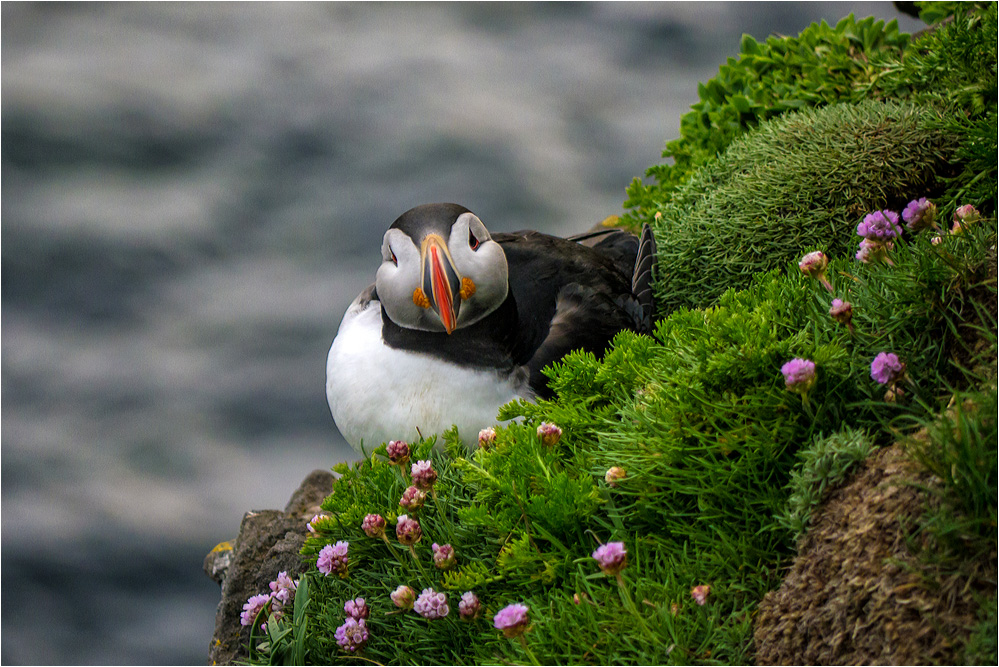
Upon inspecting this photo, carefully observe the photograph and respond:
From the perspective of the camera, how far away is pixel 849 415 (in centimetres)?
254

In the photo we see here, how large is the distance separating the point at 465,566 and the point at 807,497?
114cm

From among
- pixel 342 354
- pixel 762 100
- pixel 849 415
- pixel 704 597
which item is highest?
pixel 762 100

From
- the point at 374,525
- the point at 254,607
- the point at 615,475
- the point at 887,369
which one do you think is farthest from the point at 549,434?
the point at 254,607

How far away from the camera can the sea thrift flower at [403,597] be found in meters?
2.81

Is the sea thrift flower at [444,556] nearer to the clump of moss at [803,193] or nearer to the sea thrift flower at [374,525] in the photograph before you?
the sea thrift flower at [374,525]

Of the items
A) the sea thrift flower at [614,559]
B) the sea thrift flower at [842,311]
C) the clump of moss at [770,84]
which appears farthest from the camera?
the clump of moss at [770,84]

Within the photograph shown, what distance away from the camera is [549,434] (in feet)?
9.60

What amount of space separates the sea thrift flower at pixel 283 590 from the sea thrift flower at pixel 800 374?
1957mm

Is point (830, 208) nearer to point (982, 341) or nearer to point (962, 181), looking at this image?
point (962, 181)

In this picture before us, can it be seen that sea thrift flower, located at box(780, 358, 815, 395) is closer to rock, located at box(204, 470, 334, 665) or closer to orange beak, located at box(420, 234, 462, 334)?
orange beak, located at box(420, 234, 462, 334)

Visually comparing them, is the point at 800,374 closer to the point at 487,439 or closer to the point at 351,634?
the point at 487,439

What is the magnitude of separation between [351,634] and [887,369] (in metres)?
1.88

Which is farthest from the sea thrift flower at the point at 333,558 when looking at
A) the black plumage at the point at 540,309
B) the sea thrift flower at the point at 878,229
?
the sea thrift flower at the point at 878,229

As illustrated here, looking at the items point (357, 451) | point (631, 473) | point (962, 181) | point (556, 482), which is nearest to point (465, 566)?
point (556, 482)
